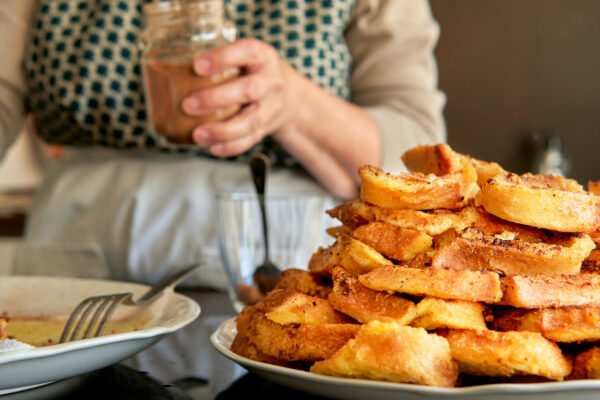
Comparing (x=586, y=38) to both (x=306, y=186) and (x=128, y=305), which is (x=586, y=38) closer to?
(x=306, y=186)

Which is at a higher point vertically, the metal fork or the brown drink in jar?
the brown drink in jar

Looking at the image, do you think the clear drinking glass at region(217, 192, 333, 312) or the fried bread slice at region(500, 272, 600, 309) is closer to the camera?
the fried bread slice at region(500, 272, 600, 309)

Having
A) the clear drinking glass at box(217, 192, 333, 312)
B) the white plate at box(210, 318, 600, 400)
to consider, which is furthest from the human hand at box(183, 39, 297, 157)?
the white plate at box(210, 318, 600, 400)

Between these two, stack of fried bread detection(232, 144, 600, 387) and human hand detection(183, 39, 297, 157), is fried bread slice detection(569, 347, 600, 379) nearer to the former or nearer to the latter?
stack of fried bread detection(232, 144, 600, 387)

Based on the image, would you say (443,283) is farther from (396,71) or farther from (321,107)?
(396,71)

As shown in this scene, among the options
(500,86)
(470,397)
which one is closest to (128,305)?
(470,397)

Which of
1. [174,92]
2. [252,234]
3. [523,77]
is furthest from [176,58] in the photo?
[523,77]

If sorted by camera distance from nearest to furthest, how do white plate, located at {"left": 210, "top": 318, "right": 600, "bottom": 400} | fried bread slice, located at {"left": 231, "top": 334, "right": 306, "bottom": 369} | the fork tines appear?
white plate, located at {"left": 210, "top": 318, "right": 600, "bottom": 400}
fried bread slice, located at {"left": 231, "top": 334, "right": 306, "bottom": 369}
the fork tines
